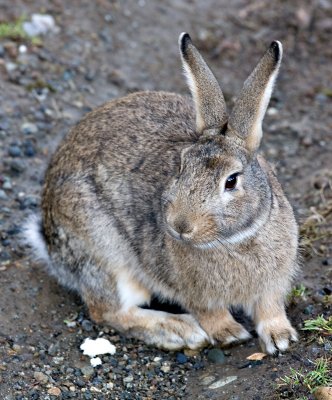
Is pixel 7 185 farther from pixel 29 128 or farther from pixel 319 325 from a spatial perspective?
pixel 319 325

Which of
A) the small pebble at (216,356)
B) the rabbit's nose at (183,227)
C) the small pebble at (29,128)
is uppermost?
the rabbit's nose at (183,227)

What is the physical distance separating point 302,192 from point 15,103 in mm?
2878

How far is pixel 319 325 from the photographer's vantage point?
5.29 m

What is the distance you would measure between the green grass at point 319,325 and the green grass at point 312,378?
1.09ft

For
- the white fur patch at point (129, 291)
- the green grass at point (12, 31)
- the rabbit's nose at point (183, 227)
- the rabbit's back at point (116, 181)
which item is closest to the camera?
the rabbit's nose at point (183, 227)

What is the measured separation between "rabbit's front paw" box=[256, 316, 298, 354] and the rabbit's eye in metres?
1.16

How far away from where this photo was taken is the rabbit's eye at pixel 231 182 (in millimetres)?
4797

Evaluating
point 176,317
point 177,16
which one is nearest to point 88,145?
point 176,317

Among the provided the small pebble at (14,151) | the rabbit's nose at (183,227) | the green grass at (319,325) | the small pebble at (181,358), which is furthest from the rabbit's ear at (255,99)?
the small pebble at (14,151)

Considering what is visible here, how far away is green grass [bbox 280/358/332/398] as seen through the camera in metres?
4.73

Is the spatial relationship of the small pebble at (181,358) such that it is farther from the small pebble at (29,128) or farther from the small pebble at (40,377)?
the small pebble at (29,128)

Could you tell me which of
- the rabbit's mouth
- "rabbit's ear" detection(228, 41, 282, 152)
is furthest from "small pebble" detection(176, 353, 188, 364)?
"rabbit's ear" detection(228, 41, 282, 152)

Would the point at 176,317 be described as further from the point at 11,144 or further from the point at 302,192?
the point at 11,144

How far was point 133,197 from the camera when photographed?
→ 5.77 metres
